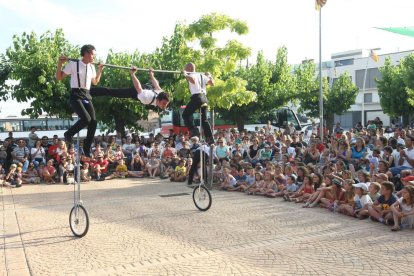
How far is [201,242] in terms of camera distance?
659 centimetres

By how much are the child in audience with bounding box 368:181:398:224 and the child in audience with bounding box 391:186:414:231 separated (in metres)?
0.22

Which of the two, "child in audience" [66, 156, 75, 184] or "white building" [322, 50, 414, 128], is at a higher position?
"white building" [322, 50, 414, 128]

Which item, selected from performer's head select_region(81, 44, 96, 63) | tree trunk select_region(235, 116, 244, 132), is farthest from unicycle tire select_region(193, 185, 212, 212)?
tree trunk select_region(235, 116, 244, 132)

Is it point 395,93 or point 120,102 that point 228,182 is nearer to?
point 120,102

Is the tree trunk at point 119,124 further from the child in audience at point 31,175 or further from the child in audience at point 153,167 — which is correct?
the child in audience at point 31,175

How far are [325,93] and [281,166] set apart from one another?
23510 millimetres

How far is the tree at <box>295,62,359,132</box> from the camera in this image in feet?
98.6

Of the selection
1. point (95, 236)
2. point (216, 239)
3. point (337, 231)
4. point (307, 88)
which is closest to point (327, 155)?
point (337, 231)

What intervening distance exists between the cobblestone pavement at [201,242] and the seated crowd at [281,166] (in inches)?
19.4

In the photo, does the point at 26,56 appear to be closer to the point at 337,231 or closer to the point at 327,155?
the point at 327,155

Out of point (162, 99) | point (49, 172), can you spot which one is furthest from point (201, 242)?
point (49, 172)

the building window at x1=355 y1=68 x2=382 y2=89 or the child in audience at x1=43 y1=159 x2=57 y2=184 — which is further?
the building window at x1=355 y1=68 x2=382 y2=89

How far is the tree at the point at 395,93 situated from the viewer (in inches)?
1163

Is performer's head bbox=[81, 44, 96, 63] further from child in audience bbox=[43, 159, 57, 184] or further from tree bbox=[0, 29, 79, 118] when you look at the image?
tree bbox=[0, 29, 79, 118]
